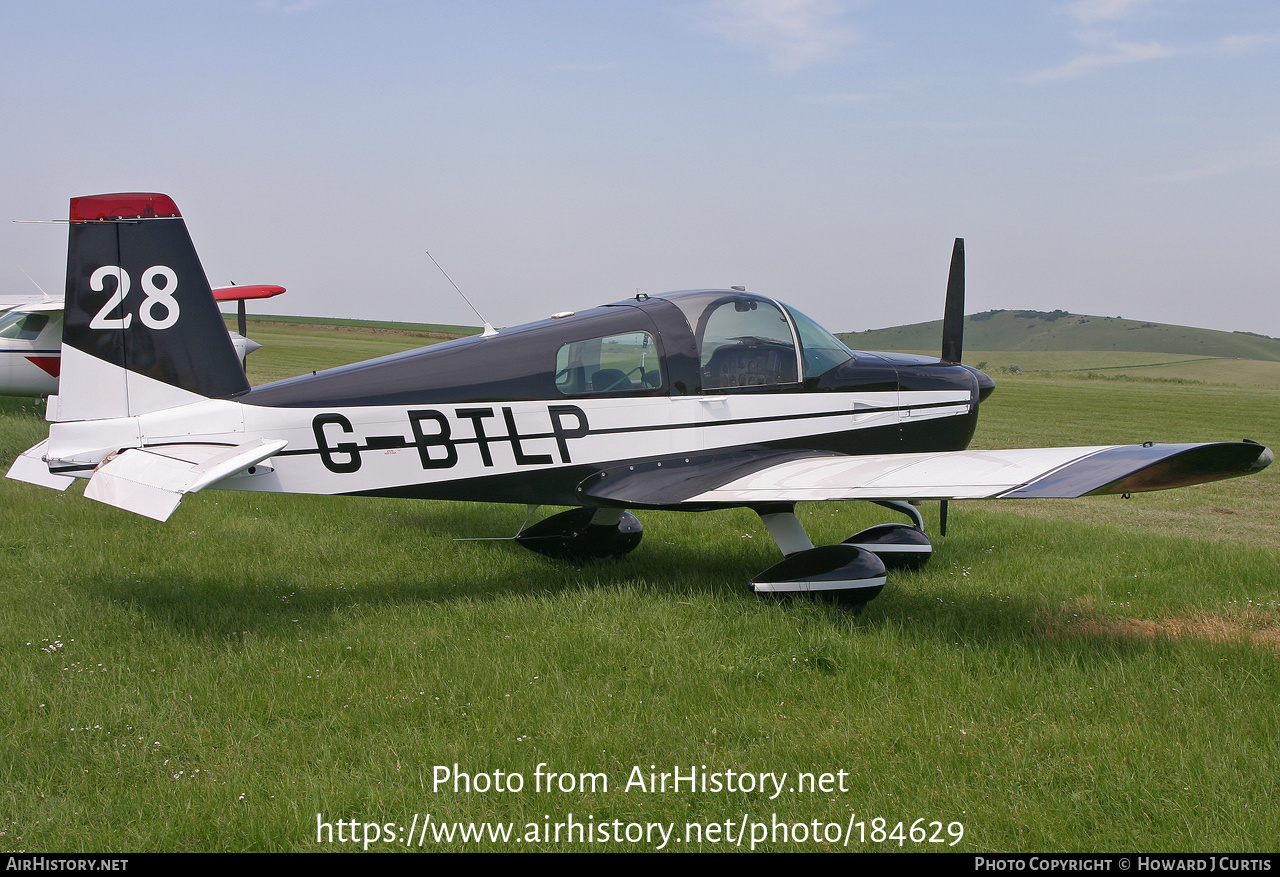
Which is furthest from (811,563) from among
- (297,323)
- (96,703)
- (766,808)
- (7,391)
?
(297,323)

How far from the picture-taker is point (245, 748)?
13.0 ft

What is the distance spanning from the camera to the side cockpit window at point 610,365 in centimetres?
636

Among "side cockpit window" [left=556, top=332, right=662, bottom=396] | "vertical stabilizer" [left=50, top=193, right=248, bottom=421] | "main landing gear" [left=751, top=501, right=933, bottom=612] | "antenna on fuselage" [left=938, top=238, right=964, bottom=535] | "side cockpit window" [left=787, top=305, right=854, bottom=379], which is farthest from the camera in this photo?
"antenna on fuselage" [left=938, top=238, right=964, bottom=535]

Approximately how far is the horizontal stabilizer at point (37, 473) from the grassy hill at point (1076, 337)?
99581 millimetres

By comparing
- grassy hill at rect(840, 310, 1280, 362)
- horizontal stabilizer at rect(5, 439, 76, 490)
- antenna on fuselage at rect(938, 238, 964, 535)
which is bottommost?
horizontal stabilizer at rect(5, 439, 76, 490)

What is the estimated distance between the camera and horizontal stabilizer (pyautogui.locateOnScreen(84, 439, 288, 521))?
484cm

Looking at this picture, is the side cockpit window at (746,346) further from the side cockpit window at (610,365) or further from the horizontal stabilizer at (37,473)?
the horizontal stabilizer at (37,473)

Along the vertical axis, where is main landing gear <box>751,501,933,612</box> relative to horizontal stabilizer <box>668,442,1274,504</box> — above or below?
below

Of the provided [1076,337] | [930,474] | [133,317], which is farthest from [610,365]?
[1076,337]

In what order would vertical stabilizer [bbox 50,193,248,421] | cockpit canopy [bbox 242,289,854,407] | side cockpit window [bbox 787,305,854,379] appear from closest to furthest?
vertical stabilizer [bbox 50,193,248,421] < cockpit canopy [bbox 242,289,854,407] < side cockpit window [bbox 787,305,854,379]

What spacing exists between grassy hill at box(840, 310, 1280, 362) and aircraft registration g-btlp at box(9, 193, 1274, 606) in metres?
97.4

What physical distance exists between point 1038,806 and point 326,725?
10.1 ft

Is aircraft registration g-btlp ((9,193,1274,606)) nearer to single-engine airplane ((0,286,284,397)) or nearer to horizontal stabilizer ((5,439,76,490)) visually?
horizontal stabilizer ((5,439,76,490))

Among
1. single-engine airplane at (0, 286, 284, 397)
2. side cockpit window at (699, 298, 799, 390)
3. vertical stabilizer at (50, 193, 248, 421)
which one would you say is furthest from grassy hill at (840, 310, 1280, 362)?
vertical stabilizer at (50, 193, 248, 421)
